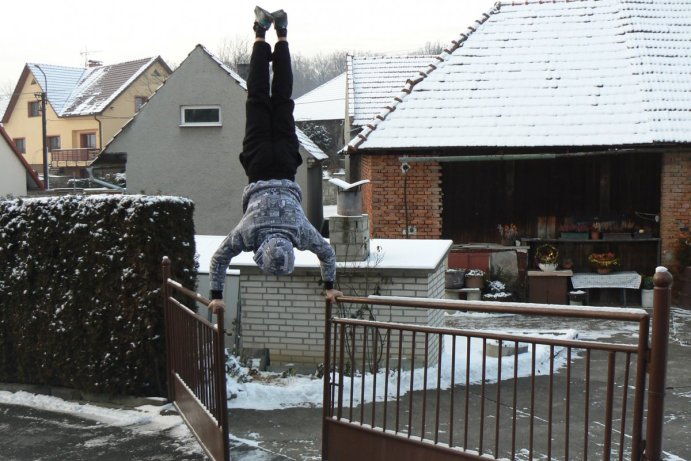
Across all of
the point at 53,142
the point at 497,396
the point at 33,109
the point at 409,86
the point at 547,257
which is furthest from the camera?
the point at 33,109

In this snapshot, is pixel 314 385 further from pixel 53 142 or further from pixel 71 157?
Result: pixel 53 142

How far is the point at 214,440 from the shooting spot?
16.7ft

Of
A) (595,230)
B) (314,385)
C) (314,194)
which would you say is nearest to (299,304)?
(314,385)

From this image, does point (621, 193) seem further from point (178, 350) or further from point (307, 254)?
point (178, 350)

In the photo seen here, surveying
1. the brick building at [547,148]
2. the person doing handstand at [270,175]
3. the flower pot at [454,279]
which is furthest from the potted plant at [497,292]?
the person doing handstand at [270,175]

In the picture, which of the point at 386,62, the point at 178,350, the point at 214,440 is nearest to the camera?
the point at 214,440

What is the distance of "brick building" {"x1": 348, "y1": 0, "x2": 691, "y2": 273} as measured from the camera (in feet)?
44.5

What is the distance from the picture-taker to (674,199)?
13.5 m

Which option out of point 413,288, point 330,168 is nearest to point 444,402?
point 413,288

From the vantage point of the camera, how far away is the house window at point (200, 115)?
22078mm

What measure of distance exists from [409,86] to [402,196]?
244 centimetres

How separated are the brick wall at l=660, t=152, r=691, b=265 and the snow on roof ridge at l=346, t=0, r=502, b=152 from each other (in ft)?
16.0

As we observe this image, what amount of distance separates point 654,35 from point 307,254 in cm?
1021

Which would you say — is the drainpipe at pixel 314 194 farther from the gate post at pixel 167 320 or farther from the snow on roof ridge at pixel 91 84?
the snow on roof ridge at pixel 91 84
